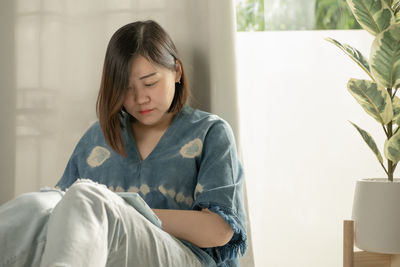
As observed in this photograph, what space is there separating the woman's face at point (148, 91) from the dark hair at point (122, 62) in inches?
0.7

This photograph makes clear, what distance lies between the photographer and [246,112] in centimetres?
183

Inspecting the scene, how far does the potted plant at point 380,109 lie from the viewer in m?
1.47

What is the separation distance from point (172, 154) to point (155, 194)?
0.42 feet

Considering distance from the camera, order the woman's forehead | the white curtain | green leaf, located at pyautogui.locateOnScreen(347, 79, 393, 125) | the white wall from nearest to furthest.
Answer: the woman's forehead, green leaf, located at pyautogui.locateOnScreen(347, 79, 393, 125), the white curtain, the white wall

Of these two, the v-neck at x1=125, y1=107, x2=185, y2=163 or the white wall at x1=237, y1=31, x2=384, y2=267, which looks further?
the white wall at x1=237, y1=31, x2=384, y2=267

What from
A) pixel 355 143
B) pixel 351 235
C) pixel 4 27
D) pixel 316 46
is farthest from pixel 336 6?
pixel 4 27

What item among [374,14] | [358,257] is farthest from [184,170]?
[374,14]

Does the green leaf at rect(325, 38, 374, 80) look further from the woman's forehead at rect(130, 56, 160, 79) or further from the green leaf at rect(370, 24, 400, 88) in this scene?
the woman's forehead at rect(130, 56, 160, 79)

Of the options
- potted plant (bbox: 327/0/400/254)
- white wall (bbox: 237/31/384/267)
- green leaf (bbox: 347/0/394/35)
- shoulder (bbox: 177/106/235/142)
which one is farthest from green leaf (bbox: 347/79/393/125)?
shoulder (bbox: 177/106/235/142)

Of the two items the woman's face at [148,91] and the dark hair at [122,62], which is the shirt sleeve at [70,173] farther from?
the woman's face at [148,91]

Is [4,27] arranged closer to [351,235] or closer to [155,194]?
[155,194]

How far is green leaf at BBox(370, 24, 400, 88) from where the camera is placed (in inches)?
57.8

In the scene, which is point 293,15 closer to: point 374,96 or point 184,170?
point 374,96

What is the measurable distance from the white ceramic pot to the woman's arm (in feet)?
1.59
